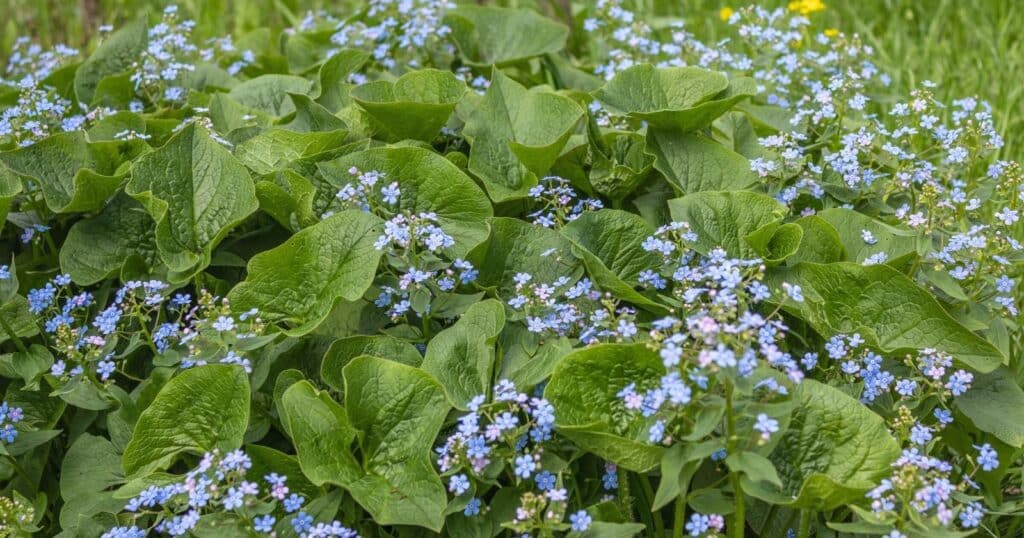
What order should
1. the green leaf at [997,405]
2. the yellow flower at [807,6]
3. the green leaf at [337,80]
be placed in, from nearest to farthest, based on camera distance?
the green leaf at [997,405], the green leaf at [337,80], the yellow flower at [807,6]

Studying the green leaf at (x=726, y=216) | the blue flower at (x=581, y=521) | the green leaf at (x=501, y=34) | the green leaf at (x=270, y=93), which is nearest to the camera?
the blue flower at (x=581, y=521)

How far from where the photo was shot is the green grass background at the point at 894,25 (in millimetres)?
4832

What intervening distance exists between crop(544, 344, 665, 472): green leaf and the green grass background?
95.1 inches

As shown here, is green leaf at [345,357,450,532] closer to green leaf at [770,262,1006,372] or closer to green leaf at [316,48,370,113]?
green leaf at [770,262,1006,372]

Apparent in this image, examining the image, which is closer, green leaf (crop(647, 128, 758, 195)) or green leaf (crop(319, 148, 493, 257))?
green leaf (crop(319, 148, 493, 257))

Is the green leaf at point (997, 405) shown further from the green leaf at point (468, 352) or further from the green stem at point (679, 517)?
the green leaf at point (468, 352)

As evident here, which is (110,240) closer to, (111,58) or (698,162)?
(111,58)

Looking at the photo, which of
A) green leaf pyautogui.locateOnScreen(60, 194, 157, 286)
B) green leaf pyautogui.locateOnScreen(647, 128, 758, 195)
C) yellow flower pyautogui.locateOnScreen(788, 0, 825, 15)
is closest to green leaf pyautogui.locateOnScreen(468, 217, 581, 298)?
green leaf pyautogui.locateOnScreen(647, 128, 758, 195)

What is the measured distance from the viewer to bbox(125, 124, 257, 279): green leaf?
9.35 ft

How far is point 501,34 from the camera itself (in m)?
4.22

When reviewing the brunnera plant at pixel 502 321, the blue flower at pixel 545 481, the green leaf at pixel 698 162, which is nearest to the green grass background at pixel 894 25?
the brunnera plant at pixel 502 321

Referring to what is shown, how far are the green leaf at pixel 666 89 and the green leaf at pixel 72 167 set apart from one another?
4.74ft

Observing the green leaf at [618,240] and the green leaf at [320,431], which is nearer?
the green leaf at [320,431]

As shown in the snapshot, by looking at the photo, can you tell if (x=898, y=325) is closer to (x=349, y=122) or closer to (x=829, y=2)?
(x=349, y=122)
